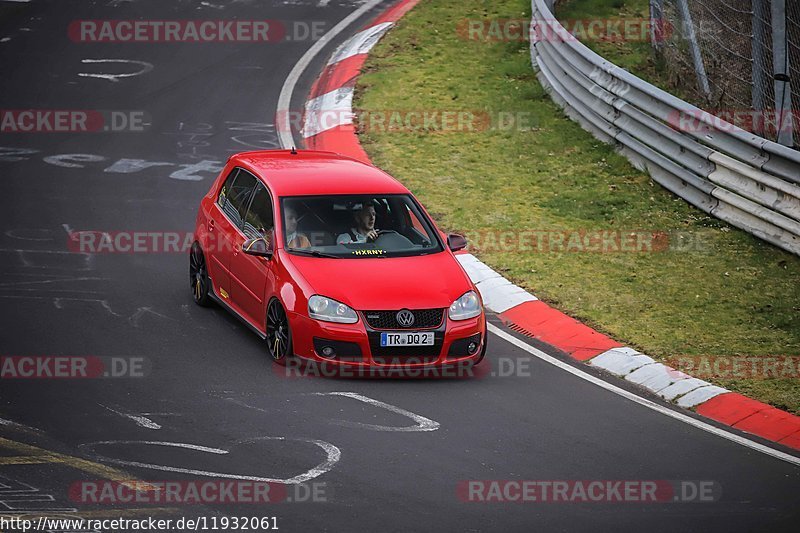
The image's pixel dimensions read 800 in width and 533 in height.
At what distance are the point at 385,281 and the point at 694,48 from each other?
8.69 m

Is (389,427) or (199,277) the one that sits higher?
(199,277)

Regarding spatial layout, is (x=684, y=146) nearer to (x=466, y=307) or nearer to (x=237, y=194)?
(x=466, y=307)

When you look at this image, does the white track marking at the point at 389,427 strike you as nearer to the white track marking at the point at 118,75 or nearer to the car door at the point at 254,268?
the car door at the point at 254,268

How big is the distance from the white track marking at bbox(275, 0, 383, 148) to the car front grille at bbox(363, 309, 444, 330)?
238 inches

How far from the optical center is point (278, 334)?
11.5 metres

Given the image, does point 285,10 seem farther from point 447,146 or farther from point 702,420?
point 702,420

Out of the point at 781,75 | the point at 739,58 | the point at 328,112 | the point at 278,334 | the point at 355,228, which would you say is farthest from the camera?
the point at 328,112

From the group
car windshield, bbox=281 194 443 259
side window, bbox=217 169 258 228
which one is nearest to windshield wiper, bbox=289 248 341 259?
car windshield, bbox=281 194 443 259

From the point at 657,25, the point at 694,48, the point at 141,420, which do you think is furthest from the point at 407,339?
the point at 657,25

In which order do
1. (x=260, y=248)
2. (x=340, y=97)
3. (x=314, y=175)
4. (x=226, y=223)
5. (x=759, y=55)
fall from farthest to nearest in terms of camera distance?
(x=340, y=97) → (x=759, y=55) → (x=226, y=223) → (x=314, y=175) → (x=260, y=248)

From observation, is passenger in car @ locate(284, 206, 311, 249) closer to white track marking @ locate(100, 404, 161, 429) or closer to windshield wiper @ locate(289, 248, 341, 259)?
windshield wiper @ locate(289, 248, 341, 259)

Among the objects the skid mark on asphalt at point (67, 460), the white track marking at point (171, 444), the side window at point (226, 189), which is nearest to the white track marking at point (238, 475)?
the white track marking at point (171, 444)

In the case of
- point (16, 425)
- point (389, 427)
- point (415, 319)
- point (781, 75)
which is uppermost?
A: point (781, 75)

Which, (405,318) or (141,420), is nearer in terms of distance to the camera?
(141,420)
